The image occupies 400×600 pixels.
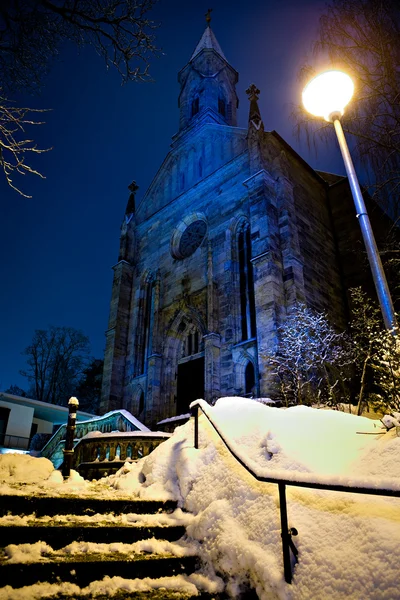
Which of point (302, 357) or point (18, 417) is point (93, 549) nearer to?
point (302, 357)

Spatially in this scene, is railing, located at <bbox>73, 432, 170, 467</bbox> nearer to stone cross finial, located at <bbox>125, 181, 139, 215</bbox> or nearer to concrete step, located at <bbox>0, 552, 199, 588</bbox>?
concrete step, located at <bbox>0, 552, 199, 588</bbox>

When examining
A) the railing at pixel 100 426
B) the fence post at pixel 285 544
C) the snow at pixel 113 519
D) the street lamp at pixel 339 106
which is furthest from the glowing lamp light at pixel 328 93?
the railing at pixel 100 426

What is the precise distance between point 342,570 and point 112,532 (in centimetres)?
207

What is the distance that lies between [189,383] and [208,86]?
20.6m

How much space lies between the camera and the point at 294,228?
14984 millimetres

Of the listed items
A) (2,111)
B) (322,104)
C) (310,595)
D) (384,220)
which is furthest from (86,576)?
(384,220)

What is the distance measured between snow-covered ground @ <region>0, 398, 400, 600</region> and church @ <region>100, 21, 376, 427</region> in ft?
22.5

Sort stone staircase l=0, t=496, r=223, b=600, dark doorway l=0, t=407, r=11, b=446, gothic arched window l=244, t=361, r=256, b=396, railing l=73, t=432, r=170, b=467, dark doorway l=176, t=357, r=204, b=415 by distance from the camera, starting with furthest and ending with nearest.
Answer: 1. dark doorway l=0, t=407, r=11, b=446
2. dark doorway l=176, t=357, r=204, b=415
3. gothic arched window l=244, t=361, r=256, b=396
4. railing l=73, t=432, r=170, b=467
5. stone staircase l=0, t=496, r=223, b=600

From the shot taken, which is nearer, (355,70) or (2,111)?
(2,111)

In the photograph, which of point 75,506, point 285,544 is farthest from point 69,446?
point 285,544

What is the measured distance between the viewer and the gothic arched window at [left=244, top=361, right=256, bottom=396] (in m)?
13.0

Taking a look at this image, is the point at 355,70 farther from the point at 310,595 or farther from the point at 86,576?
the point at 86,576

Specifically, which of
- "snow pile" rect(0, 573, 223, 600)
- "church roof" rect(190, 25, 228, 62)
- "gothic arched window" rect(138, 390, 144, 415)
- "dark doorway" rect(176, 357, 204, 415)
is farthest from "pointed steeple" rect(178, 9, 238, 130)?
"snow pile" rect(0, 573, 223, 600)

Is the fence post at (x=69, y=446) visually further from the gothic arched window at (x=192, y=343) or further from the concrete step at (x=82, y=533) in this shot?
the gothic arched window at (x=192, y=343)
